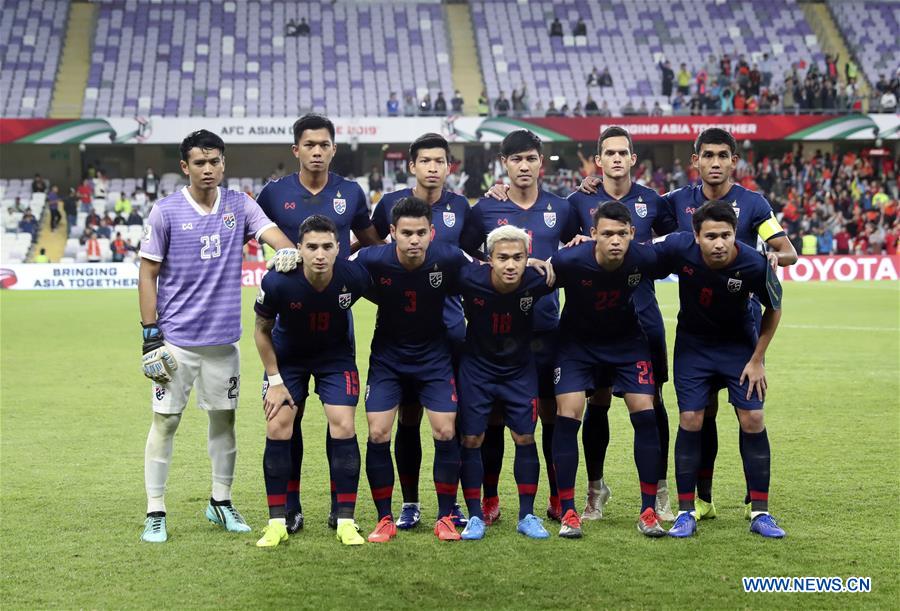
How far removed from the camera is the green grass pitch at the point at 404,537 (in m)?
4.73

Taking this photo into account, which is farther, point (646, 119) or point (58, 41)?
point (58, 41)

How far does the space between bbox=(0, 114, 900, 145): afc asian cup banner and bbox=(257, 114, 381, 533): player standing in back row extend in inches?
1106

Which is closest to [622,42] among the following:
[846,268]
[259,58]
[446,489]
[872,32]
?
[872,32]

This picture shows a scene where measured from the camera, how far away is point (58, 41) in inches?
1543

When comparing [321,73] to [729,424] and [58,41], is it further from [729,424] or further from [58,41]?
[729,424]

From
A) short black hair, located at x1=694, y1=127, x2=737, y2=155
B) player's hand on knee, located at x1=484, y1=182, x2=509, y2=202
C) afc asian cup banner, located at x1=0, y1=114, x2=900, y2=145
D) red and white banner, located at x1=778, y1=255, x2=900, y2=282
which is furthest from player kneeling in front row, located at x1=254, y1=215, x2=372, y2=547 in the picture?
afc asian cup banner, located at x1=0, y1=114, x2=900, y2=145

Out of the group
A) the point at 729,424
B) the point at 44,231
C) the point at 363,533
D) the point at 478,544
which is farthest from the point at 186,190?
the point at 44,231

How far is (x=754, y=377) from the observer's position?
18.8 feet

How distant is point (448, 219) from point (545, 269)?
2.45ft

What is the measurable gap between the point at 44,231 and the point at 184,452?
88.2ft

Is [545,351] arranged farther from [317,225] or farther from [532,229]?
[317,225]

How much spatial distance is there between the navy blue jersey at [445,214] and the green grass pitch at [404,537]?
1679 mm

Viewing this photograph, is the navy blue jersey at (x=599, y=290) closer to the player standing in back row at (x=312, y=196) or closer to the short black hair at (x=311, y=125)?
the player standing in back row at (x=312, y=196)

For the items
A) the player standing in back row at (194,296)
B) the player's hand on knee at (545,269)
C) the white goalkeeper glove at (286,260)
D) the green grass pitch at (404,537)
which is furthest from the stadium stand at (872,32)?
the white goalkeeper glove at (286,260)
